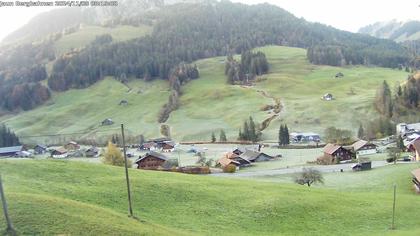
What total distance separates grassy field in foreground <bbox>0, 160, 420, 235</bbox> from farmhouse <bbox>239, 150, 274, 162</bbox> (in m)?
65.2

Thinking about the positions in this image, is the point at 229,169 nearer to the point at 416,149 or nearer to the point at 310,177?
the point at 310,177

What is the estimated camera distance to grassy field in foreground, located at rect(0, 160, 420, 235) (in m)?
41.8

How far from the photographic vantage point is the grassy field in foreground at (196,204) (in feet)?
137

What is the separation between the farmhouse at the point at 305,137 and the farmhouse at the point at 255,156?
33.5m

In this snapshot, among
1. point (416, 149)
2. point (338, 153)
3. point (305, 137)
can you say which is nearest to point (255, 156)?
point (338, 153)

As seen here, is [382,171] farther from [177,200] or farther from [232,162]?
[177,200]

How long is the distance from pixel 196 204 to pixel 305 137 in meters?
118

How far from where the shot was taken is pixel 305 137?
16625 centimetres

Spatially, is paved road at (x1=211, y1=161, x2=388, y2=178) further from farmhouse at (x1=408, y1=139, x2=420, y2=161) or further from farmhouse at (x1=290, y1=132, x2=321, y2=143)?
farmhouse at (x1=290, y1=132, x2=321, y2=143)

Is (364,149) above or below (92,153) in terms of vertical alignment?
above

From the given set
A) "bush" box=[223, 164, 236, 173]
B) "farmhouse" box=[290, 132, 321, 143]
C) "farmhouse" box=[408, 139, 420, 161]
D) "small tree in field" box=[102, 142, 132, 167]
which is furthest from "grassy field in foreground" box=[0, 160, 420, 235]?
"farmhouse" box=[290, 132, 321, 143]

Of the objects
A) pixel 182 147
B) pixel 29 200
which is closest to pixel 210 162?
pixel 182 147

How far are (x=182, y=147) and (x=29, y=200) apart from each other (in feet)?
444

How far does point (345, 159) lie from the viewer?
12400 cm
